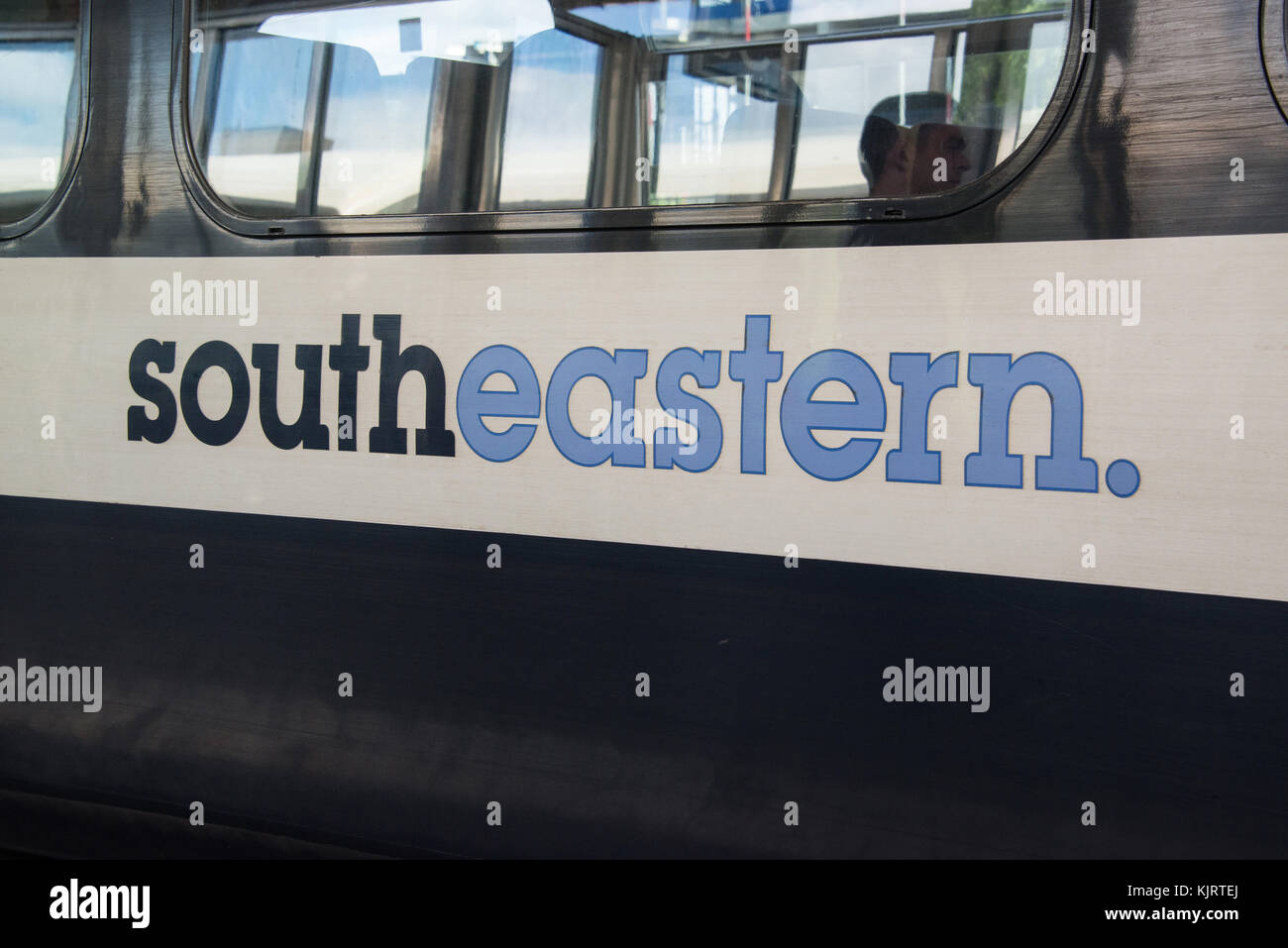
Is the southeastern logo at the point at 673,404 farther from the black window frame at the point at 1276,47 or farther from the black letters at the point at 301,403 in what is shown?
the black window frame at the point at 1276,47

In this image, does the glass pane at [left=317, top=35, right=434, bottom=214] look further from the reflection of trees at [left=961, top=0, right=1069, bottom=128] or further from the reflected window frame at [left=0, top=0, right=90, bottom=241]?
the reflection of trees at [left=961, top=0, right=1069, bottom=128]

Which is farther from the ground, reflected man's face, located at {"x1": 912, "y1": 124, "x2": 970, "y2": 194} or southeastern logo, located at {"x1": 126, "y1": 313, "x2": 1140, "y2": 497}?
reflected man's face, located at {"x1": 912, "y1": 124, "x2": 970, "y2": 194}

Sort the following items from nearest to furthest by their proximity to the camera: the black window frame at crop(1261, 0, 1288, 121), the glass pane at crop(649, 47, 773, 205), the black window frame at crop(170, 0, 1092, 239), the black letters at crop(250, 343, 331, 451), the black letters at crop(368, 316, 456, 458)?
the black window frame at crop(1261, 0, 1288, 121) → the black window frame at crop(170, 0, 1092, 239) → the glass pane at crop(649, 47, 773, 205) → the black letters at crop(368, 316, 456, 458) → the black letters at crop(250, 343, 331, 451)

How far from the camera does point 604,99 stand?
8.24 feet

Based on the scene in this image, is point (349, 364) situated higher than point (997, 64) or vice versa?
point (997, 64)

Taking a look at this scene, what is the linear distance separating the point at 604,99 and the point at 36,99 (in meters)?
1.72

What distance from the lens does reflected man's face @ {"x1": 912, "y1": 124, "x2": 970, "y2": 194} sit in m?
2.24

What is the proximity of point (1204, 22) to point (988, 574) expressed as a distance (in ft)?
3.52

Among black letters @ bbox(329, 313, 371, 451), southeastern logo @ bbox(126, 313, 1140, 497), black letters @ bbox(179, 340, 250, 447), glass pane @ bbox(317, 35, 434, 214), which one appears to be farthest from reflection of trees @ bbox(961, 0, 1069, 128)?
black letters @ bbox(179, 340, 250, 447)

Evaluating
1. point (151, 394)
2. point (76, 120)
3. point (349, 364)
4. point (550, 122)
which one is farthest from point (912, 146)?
point (76, 120)

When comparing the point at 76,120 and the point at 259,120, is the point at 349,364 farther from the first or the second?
the point at 76,120

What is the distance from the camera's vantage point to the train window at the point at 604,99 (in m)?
2.25

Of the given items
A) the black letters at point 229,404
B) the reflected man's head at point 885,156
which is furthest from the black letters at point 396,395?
the reflected man's head at point 885,156
